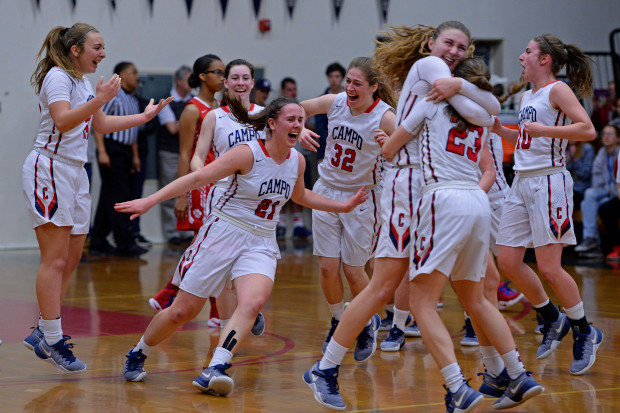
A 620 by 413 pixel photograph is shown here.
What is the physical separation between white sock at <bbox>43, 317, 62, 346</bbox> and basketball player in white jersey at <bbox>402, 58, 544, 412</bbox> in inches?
81.9

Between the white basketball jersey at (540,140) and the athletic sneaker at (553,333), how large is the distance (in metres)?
0.97

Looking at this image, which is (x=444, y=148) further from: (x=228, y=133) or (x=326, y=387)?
(x=228, y=133)

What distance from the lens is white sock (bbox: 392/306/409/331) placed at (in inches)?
243

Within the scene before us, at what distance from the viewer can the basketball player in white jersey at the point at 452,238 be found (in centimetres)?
429

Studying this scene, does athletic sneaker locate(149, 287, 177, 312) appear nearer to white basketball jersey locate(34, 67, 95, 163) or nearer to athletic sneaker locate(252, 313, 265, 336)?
athletic sneaker locate(252, 313, 265, 336)

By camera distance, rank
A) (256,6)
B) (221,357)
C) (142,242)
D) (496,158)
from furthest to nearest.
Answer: (256,6)
(142,242)
(496,158)
(221,357)

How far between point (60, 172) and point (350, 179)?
176 cm

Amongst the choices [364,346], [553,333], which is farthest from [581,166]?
[364,346]

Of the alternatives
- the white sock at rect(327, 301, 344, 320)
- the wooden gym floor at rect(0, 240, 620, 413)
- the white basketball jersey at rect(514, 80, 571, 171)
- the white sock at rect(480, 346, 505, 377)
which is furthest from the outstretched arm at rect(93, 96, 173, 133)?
the white sock at rect(480, 346, 505, 377)

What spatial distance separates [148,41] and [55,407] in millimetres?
9022

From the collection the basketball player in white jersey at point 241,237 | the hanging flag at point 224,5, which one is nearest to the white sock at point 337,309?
the basketball player in white jersey at point 241,237

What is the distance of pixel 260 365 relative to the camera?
561 centimetres

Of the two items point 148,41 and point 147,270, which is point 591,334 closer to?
point 147,270

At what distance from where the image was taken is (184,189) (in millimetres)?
4742
